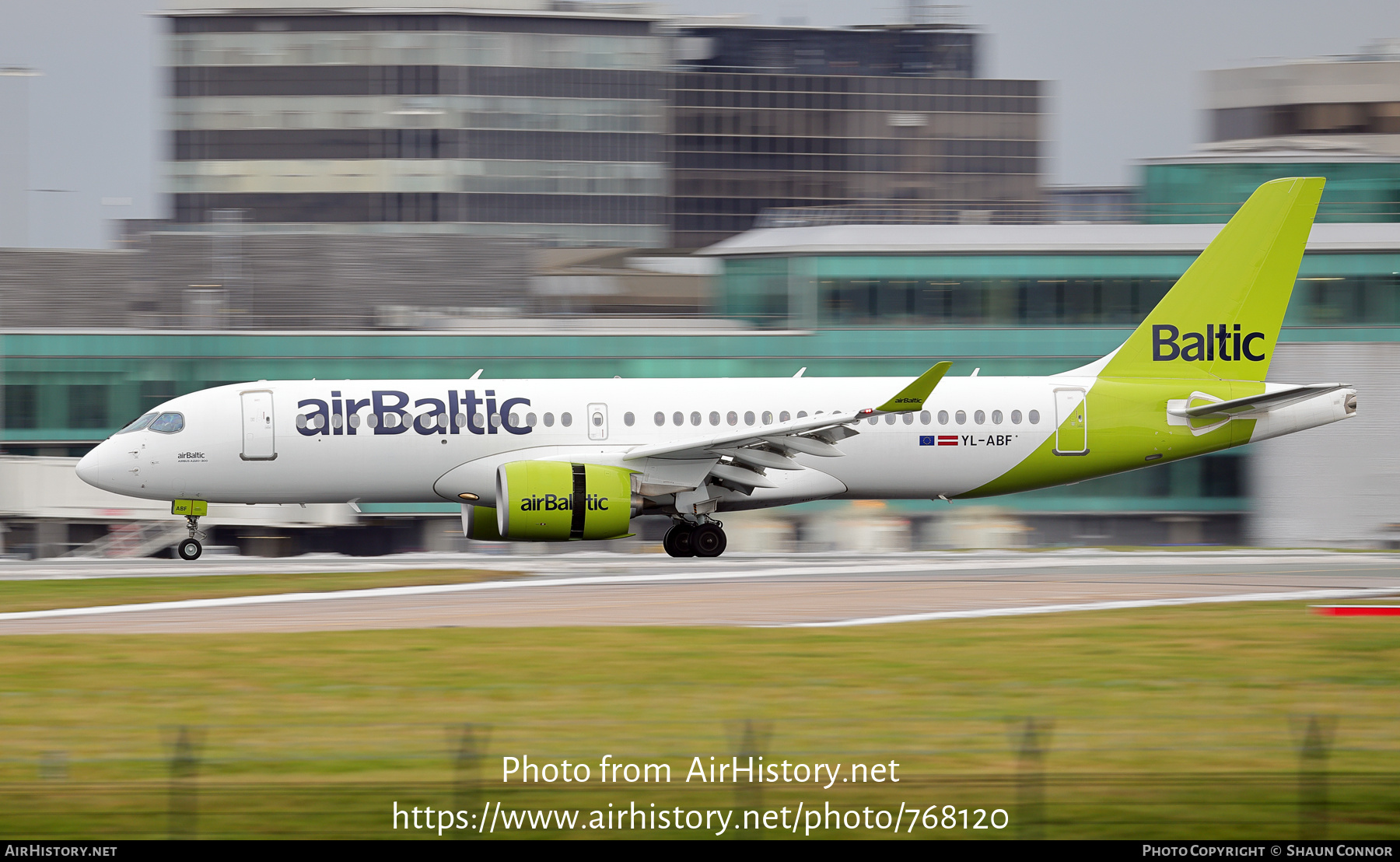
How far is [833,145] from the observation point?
13975cm

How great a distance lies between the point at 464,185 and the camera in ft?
331

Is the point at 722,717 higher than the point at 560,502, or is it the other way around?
the point at 560,502

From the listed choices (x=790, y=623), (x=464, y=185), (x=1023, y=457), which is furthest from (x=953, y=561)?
(x=464, y=185)

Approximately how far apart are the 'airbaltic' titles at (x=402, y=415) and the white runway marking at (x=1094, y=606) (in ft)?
34.6

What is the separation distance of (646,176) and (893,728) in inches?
3760

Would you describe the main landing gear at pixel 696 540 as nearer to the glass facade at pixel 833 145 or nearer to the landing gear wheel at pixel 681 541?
the landing gear wheel at pixel 681 541

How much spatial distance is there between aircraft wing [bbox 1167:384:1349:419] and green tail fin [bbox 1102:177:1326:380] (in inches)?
36.2

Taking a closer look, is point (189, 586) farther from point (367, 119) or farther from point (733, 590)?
point (367, 119)

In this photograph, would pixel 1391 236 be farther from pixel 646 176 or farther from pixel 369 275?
pixel 646 176

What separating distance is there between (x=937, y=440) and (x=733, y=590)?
24.6ft

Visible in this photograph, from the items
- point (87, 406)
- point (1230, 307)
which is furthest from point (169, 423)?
point (1230, 307)

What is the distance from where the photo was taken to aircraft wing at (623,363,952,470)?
82.9ft

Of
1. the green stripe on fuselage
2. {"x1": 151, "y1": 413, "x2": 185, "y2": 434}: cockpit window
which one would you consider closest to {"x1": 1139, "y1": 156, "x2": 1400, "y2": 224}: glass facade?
the green stripe on fuselage

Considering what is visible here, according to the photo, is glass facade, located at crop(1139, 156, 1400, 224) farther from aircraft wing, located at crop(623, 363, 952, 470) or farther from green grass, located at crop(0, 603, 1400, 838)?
green grass, located at crop(0, 603, 1400, 838)
